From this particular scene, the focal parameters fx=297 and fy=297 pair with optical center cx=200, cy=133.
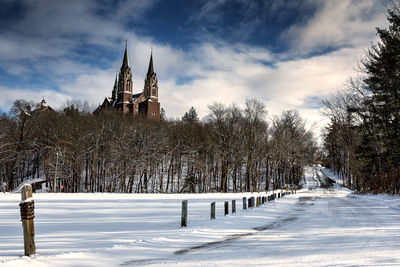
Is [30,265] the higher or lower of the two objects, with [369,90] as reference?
lower

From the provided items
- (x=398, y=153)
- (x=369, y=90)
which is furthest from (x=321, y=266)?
(x=369, y=90)

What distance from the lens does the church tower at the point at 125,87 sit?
107 m

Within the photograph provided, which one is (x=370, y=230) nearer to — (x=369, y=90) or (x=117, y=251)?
(x=117, y=251)

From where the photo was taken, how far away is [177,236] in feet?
28.3

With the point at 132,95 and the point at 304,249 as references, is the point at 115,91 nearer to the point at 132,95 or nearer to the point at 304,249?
the point at 132,95

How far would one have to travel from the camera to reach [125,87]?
107 meters

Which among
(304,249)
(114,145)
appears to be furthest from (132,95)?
(304,249)

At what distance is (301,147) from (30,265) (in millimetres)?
59631

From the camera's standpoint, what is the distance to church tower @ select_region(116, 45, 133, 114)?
107125 mm

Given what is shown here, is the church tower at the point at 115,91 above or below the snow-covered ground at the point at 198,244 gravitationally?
above

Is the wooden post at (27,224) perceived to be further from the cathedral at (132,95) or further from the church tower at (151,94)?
the cathedral at (132,95)

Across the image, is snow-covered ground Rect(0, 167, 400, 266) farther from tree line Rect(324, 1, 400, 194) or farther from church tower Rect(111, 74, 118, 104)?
church tower Rect(111, 74, 118, 104)

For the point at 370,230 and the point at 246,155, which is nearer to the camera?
the point at 370,230

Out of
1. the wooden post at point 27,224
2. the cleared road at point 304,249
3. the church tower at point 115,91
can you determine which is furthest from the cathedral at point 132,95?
the wooden post at point 27,224
